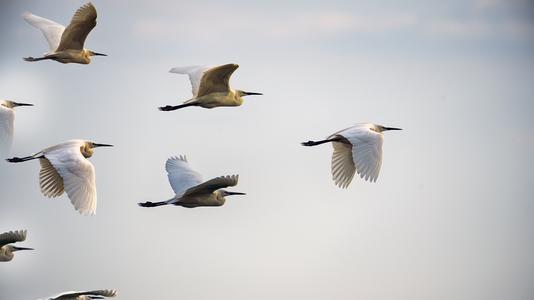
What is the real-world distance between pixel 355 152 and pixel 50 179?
434cm

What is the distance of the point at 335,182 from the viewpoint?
1906 centimetres

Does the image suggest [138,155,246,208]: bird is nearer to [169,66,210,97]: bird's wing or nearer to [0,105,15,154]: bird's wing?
[169,66,210,97]: bird's wing

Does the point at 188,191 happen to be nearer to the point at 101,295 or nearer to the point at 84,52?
the point at 101,295

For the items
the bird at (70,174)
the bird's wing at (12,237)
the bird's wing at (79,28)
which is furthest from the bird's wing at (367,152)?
the bird's wing at (12,237)

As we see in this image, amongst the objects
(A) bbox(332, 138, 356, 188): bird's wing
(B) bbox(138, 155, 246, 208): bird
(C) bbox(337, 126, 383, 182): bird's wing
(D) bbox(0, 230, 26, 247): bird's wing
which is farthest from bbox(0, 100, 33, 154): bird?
(C) bbox(337, 126, 383, 182): bird's wing

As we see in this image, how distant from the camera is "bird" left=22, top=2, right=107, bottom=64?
19.7m

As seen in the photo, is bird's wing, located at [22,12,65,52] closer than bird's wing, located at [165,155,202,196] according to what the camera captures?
No

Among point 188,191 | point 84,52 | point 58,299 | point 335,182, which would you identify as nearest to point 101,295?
point 58,299

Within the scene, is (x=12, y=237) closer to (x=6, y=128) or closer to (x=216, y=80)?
(x=6, y=128)

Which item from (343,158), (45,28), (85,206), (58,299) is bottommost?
(58,299)

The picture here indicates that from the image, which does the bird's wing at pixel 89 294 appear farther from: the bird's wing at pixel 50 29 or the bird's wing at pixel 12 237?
the bird's wing at pixel 50 29

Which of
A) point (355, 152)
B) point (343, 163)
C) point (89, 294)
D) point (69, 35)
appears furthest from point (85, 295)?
point (69, 35)

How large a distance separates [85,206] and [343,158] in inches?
161

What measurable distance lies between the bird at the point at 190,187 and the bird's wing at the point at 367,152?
6.53 ft
